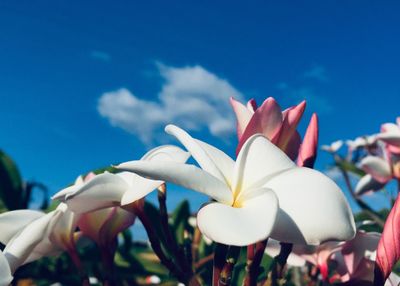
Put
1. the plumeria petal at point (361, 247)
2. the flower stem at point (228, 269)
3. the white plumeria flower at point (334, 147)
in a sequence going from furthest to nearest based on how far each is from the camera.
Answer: the white plumeria flower at point (334, 147), the plumeria petal at point (361, 247), the flower stem at point (228, 269)

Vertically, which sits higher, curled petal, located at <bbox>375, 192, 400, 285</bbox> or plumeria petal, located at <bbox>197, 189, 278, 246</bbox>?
curled petal, located at <bbox>375, 192, 400, 285</bbox>

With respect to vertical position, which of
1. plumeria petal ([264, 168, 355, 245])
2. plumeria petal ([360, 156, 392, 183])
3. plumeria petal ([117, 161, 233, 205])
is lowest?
plumeria petal ([264, 168, 355, 245])

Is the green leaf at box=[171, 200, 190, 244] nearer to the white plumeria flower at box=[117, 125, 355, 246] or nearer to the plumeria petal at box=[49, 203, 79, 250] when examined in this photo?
the plumeria petal at box=[49, 203, 79, 250]

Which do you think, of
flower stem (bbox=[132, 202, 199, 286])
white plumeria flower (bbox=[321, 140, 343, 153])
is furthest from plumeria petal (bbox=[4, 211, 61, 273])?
white plumeria flower (bbox=[321, 140, 343, 153])

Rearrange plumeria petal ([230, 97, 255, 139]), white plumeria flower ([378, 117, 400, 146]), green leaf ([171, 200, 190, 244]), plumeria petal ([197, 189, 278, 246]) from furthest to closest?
green leaf ([171, 200, 190, 244])
white plumeria flower ([378, 117, 400, 146])
plumeria petal ([230, 97, 255, 139])
plumeria petal ([197, 189, 278, 246])

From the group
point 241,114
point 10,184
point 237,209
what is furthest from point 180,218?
point 237,209

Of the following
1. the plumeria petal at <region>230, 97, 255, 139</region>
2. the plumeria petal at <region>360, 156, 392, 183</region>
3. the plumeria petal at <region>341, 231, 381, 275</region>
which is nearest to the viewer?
the plumeria petal at <region>230, 97, 255, 139</region>

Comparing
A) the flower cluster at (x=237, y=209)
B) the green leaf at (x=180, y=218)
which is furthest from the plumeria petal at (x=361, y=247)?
the green leaf at (x=180, y=218)

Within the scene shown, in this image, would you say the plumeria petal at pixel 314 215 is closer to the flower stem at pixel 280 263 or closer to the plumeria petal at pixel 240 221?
the plumeria petal at pixel 240 221
